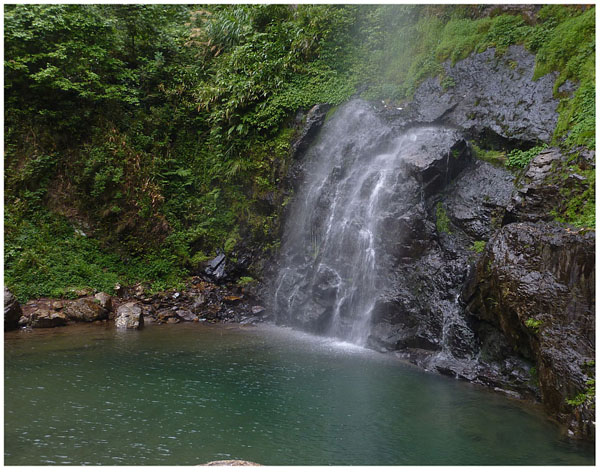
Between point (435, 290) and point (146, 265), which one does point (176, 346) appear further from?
point (435, 290)

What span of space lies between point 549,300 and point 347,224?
5.73 m

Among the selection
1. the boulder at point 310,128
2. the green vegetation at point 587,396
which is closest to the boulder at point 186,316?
the boulder at point 310,128

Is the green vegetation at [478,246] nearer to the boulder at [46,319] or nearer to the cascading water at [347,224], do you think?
the cascading water at [347,224]

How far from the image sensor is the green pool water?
5.61 m

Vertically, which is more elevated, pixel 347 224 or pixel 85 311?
pixel 347 224

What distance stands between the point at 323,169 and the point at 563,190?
6690mm

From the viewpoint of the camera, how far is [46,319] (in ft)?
37.2

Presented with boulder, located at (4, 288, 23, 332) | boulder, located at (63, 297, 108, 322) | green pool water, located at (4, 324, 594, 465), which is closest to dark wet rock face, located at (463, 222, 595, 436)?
green pool water, located at (4, 324, 594, 465)

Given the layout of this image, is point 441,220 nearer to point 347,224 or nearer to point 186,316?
point 347,224

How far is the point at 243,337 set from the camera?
11.2m

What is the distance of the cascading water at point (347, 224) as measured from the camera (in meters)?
11.0

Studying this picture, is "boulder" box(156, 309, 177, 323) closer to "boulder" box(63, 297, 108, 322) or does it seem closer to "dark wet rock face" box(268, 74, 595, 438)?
"boulder" box(63, 297, 108, 322)

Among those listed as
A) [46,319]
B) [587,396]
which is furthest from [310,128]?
[587,396]

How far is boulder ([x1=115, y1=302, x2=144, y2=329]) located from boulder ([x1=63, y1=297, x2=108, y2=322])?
A: 46 centimetres
